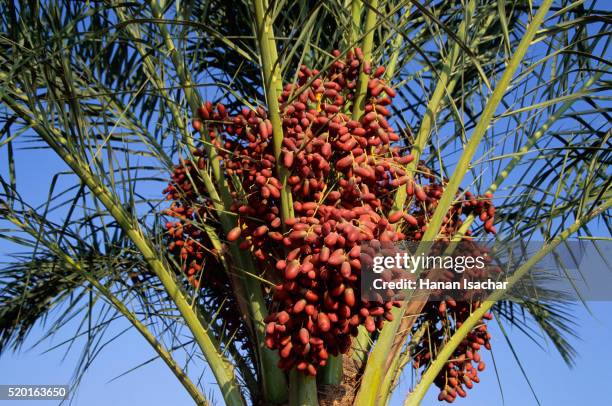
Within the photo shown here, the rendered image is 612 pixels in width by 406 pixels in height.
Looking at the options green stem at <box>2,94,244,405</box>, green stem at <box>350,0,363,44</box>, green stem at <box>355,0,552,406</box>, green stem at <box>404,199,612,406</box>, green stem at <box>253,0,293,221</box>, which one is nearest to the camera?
green stem at <box>253,0,293,221</box>

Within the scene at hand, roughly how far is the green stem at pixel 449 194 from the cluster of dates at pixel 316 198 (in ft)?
0.38

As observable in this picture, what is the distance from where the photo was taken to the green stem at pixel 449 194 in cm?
243

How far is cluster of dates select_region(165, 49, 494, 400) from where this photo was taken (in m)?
2.23

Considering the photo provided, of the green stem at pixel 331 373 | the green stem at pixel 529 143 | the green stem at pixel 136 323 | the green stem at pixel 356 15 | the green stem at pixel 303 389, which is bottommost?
the green stem at pixel 303 389

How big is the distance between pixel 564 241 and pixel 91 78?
186 centimetres

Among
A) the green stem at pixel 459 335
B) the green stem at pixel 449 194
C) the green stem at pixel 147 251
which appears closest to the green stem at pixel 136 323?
the green stem at pixel 147 251

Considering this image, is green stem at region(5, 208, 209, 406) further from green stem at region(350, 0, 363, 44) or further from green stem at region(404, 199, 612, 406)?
green stem at region(350, 0, 363, 44)

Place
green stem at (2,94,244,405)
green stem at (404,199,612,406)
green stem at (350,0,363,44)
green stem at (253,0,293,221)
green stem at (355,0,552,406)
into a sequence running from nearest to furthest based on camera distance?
green stem at (253,0,293,221) < green stem at (355,0,552,406) < green stem at (2,94,244,405) < green stem at (404,199,612,406) < green stem at (350,0,363,44)

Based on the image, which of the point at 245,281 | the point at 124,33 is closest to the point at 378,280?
the point at 245,281

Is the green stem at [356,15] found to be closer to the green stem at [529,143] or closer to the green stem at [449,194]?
the green stem at [449,194]

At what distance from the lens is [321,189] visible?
96.3 inches

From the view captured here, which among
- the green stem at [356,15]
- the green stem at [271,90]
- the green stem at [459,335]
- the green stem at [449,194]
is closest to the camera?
the green stem at [271,90]

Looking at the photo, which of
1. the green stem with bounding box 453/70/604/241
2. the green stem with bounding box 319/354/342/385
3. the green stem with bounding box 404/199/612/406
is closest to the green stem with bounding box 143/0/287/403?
the green stem with bounding box 319/354/342/385

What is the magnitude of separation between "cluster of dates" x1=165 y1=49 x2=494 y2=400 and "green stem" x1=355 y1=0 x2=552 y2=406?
4.6 inches
